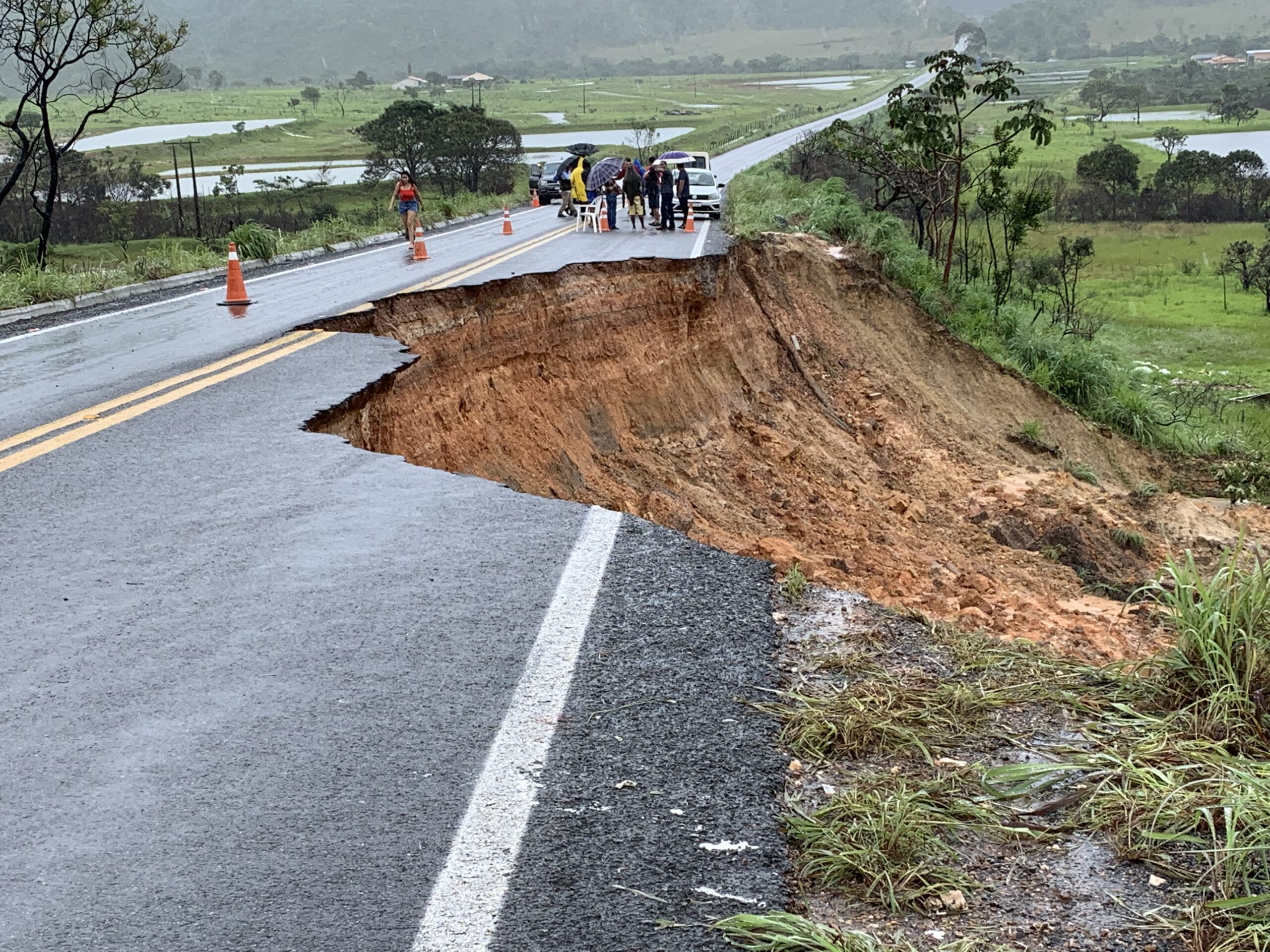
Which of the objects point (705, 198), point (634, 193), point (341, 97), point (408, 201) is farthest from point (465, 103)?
point (408, 201)

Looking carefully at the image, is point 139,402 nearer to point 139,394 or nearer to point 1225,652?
point 139,394

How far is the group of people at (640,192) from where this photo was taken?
25219 millimetres

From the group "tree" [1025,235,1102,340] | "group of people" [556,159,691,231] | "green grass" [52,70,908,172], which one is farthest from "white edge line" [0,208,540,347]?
"green grass" [52,70,908,172]

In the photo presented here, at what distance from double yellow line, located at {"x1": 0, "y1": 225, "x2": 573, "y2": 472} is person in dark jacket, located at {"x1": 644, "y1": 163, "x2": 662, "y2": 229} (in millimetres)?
14165

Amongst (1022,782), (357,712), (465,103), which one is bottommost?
(1022,782)

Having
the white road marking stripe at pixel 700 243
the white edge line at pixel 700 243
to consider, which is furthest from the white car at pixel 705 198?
the white road marking stripe at pixel 700 243

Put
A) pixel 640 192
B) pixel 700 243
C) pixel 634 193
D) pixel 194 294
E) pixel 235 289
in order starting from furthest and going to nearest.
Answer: pixel 640 192 < pixel 634 193 < pixel 700 243 < pixel 194 294 < pixel 235 289

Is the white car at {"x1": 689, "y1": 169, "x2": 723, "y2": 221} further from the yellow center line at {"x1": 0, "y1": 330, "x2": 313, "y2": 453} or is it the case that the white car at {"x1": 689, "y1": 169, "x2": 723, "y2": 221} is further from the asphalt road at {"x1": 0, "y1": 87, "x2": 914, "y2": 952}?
the asphalt road at {"x1": 0, "y1": 87, "x2": 914, "y2": 952}

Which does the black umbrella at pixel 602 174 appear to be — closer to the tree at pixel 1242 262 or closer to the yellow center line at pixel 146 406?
the yellow center line at pixel 146 406

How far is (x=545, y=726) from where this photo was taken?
12.7ft

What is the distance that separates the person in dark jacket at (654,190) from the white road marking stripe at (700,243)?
1005mm

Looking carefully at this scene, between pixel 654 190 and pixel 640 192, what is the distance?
380 mm

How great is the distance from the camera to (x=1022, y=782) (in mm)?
3566

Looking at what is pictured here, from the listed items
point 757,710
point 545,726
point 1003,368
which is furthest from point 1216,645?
point 1003,368
